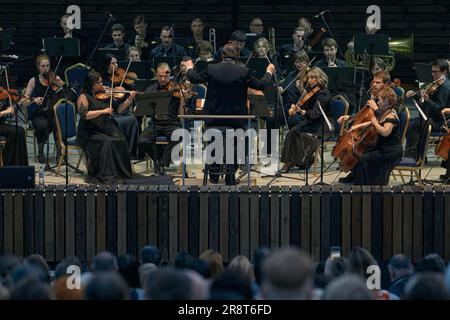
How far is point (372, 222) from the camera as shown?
1124cm

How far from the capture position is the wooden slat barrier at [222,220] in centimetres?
1122

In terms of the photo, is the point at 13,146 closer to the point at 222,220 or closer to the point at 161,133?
the point at 161,133

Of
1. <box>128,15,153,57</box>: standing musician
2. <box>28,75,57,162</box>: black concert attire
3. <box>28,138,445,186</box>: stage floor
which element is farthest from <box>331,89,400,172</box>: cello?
<box>128,15,153,57</box>: standing musician

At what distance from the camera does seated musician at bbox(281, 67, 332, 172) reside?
14.7 m

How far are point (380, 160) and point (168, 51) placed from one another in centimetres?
552

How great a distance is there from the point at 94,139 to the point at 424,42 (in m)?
8.46

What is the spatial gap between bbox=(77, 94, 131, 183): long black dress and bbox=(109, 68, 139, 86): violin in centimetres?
→ 88

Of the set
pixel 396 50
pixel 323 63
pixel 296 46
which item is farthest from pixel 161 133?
pixel 396 50

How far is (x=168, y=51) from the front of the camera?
58.9 ft

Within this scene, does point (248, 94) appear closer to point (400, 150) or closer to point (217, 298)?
point (400, 150)

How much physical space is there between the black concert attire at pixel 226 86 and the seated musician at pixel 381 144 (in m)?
1.23

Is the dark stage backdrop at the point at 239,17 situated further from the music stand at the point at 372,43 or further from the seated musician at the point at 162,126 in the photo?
the seated musician at the point at 162,126

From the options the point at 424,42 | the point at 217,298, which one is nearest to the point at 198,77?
the point at 217,298

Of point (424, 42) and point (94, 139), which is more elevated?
point (424, 42)
